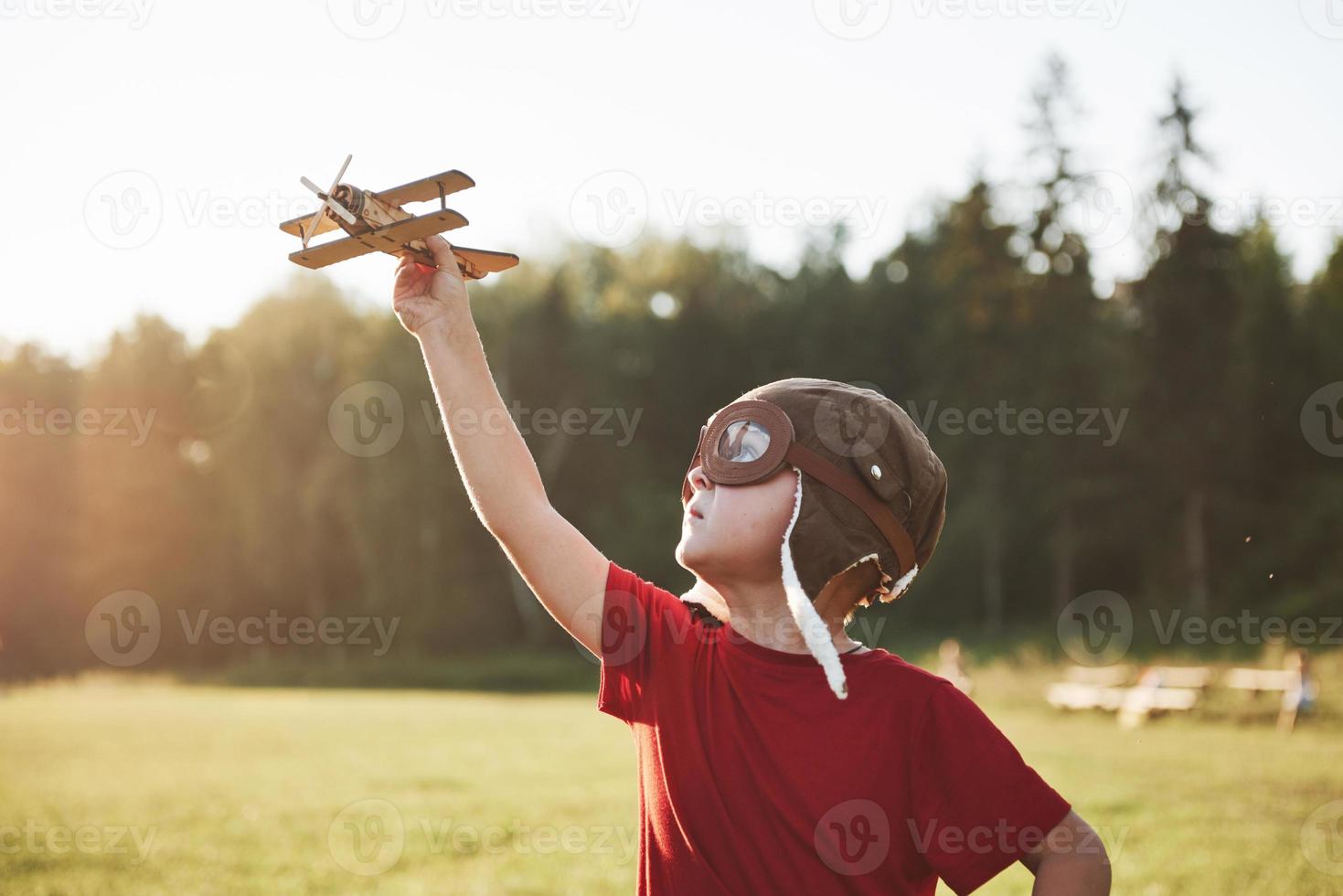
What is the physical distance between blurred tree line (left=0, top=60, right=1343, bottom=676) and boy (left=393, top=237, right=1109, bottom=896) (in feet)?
110

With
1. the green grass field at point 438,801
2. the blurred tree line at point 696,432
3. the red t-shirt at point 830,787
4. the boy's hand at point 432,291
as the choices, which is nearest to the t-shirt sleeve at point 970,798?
the red t-shirt at point 830,787

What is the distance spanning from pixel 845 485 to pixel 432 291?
0.92 m

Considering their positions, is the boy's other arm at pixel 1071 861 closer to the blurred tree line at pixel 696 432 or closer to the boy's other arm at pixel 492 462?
the boy's other arm at pixel 492 462

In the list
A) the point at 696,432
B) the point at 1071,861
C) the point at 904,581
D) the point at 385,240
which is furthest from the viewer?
the point at 696,432

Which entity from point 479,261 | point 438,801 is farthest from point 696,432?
point 479,261

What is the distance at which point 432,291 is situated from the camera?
7.20 ft

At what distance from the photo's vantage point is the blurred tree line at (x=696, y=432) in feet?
115

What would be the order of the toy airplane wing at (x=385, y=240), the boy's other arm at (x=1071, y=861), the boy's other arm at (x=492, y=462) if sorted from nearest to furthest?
the boy's other arm at (x=1071, y=861)
the toy airplane wing at (x=385, y=240)
the boy's other arm at (x=492, y=462)

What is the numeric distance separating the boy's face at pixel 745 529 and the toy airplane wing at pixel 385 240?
0.74m

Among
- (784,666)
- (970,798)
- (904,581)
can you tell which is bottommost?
(970,798)

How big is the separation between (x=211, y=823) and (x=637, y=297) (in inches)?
1640

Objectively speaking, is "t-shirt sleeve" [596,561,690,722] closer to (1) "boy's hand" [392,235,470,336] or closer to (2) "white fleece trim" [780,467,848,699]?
(2) "white fleece trim" [780,467,848,699]

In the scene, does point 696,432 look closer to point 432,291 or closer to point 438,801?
point 438,801

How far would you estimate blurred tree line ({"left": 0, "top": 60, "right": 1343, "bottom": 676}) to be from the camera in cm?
3500
